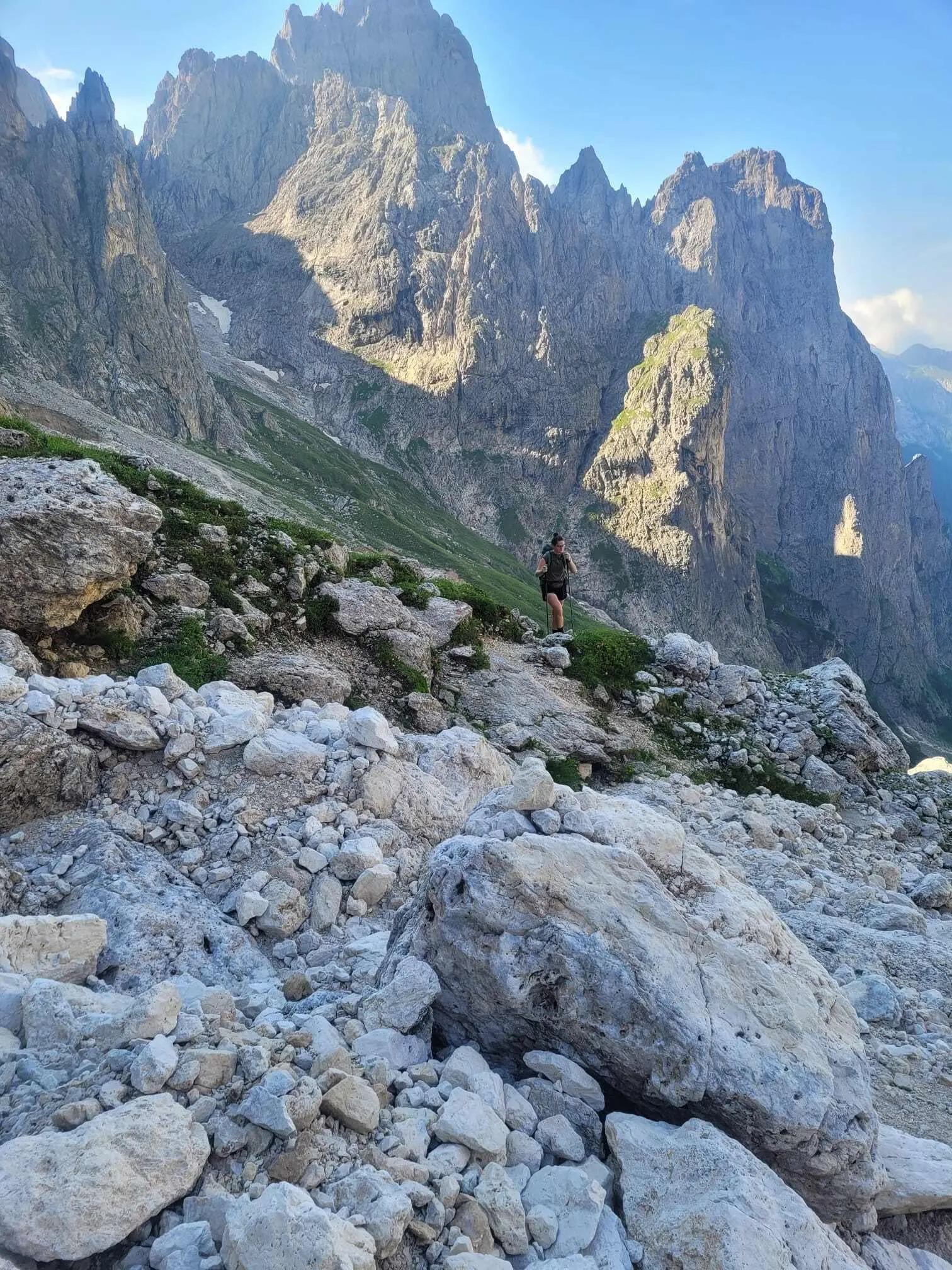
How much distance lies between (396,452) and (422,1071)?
595 feet

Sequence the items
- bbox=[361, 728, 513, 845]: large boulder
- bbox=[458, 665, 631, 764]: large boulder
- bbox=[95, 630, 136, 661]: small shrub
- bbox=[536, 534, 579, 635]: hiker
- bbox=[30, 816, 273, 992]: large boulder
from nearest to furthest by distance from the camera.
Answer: bbox=[30, 816, 273, 992]: large boulder → bbox=[361, 728, 513, 845]: large boulder → bbox=[95, 630, 136, 661]: small shrub → bbox=[458, 665, 631, 764]: large boulder → bbox=[536, 534, 579, 635]: hiker

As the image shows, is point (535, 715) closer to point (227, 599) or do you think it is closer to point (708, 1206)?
point (227, 599)

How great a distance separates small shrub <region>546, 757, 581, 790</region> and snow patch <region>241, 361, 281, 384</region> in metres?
187

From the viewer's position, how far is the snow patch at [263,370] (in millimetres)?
181875

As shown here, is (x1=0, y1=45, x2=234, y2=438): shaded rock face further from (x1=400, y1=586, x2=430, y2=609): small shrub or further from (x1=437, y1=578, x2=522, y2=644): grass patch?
(x1=400, y1=586, x2=430, y2=609): small shrub

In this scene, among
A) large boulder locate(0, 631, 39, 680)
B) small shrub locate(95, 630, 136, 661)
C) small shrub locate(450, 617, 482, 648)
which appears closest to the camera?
large boulder locate(0, 631, 39, 680)

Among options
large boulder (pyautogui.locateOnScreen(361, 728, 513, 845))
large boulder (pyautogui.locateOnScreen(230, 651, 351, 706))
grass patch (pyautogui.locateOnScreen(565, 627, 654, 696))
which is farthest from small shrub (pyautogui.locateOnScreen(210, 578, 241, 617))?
grass patch (pyautogui.locateOnScreen(565, 627, 654, 696))

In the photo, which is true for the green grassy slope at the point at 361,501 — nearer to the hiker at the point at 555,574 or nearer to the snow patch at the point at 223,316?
the snow patch at the point at 223,316

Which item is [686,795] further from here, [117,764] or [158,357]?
[158,357]

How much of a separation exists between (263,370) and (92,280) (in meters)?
70.7

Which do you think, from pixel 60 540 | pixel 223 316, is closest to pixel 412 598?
pixel 60 540

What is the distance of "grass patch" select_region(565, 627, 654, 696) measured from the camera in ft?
57.8

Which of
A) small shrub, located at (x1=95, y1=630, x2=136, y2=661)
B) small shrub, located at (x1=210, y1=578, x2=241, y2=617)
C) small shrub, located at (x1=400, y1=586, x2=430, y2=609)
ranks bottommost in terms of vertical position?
small shrub, located at (x1=95, y1=630, x2=136, y2=661)

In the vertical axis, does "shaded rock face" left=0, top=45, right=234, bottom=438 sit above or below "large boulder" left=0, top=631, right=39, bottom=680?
above
